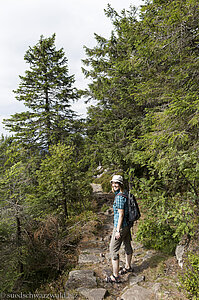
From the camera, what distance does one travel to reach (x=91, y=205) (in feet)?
31.3

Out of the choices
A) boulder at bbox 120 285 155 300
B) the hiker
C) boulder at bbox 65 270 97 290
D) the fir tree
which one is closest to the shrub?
the hiker

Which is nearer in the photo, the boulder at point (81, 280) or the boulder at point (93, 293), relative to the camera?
the boulder at point (93, 293)

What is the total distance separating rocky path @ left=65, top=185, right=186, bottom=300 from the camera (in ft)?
10.00

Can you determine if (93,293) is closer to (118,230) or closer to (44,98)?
(118,230)

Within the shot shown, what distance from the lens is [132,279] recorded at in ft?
11.6

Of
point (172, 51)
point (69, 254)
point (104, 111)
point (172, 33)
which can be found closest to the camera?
point (172, 33)

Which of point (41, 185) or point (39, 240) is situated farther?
point (41, 185)

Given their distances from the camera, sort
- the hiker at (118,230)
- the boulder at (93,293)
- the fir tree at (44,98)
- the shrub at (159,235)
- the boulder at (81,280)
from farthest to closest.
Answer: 1. the fir tree at (44,98)
2. the shrub at (159,235)
3. the boulder at (81,280)
4. the hiker at (118,230)
5. the boulder at (93,293)

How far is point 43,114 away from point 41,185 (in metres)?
5.12

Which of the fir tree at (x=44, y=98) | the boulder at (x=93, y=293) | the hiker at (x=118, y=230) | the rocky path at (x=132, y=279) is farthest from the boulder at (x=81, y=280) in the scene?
the fir tree at (x=44, y=98)

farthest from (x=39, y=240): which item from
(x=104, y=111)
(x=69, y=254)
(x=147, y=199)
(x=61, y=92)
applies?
(x=61, y=92)

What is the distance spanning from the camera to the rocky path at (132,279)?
120 inches

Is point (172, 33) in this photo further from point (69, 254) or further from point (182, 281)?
point (69, 254)

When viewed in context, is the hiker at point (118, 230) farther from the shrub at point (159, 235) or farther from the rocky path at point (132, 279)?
the shrub at point (159, 235)
